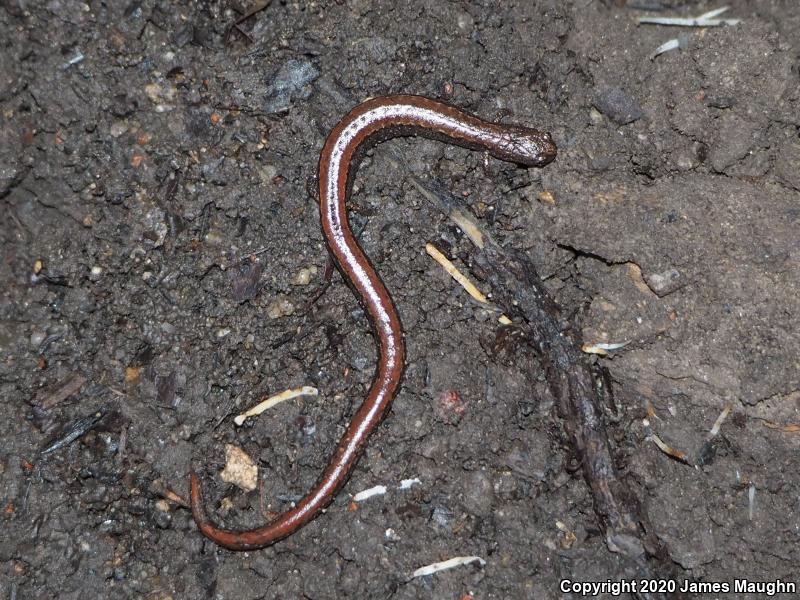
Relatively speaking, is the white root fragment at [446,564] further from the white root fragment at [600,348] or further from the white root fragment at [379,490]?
the white root fragment at [600,348]

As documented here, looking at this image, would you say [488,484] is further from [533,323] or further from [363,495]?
[533,323]

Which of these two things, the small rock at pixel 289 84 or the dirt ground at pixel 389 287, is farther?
the small rock at pixel 289 84

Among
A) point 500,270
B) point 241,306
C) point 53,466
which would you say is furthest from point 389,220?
point 53,466

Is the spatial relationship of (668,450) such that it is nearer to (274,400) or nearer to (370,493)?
(370,493)

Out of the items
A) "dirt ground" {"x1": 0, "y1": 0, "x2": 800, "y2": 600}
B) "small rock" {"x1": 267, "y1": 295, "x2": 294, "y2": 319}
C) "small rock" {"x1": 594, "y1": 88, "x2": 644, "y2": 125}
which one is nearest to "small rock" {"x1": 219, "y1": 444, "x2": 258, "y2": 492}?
"dirt ground" {"x1": 0, "y1": 0, "x2": 800, "y2": 600}

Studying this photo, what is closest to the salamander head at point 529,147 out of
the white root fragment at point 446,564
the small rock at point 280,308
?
the small rock at point 280,308

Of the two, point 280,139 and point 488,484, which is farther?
point 280,139
